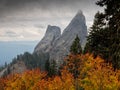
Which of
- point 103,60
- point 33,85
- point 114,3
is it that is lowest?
point 33,85

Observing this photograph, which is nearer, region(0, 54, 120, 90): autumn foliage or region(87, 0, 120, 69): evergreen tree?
region(87, 0, 120, 69): evergreen tree

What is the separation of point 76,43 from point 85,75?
2868 centimetres

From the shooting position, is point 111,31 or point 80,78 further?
point 80,78

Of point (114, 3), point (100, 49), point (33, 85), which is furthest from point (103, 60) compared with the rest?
point (33, 85)

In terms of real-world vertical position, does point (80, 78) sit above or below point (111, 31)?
below

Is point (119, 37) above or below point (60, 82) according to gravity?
above

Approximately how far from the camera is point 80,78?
165 feet

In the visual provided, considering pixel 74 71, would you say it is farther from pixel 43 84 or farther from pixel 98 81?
pixel 98 81

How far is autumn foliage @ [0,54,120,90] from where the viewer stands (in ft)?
142

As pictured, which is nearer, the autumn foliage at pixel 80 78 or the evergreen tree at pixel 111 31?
the evergreen tree at pixel 111 31

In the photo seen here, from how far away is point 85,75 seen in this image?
50.4 m

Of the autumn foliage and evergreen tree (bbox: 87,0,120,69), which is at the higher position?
evergreen tree (bbox: 87,0,120,69)

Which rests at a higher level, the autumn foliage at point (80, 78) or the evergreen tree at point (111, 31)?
the evergreen tree at point (111, 31)

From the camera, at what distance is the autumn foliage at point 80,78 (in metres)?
43.2
